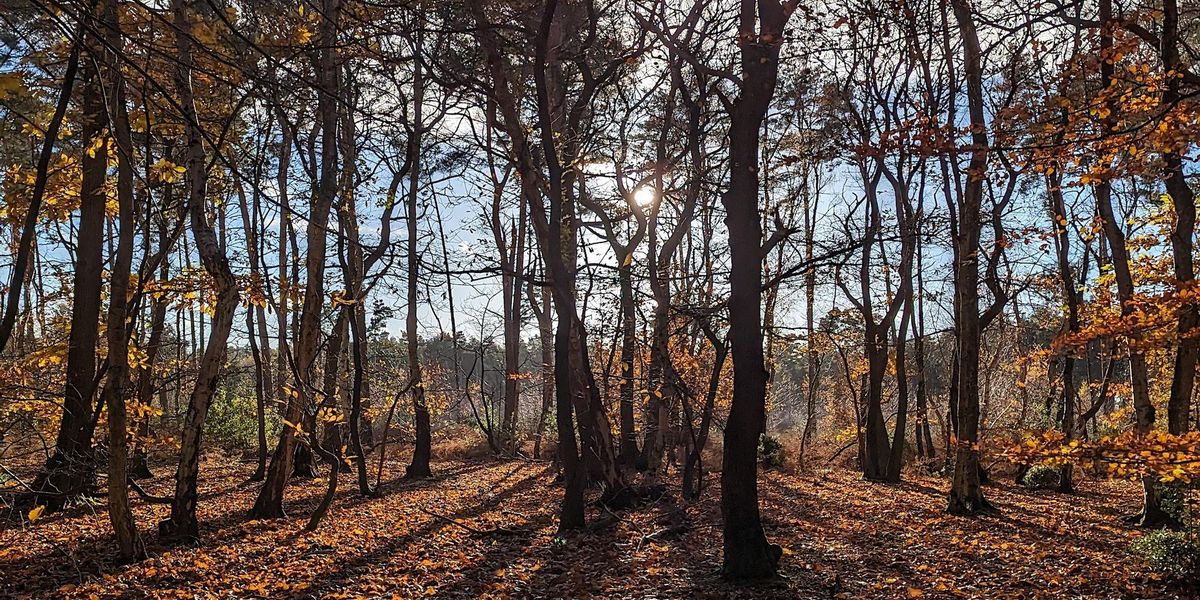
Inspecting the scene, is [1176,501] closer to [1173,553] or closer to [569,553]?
[1173,553]

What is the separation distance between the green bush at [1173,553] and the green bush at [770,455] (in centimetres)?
1096

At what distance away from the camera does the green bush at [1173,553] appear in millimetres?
5523

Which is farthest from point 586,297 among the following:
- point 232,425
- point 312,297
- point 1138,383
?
point 232,425

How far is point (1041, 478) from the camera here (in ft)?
42.4

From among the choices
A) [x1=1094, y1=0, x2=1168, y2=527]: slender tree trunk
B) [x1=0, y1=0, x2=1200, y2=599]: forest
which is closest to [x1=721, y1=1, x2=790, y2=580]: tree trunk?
[x1=0, y1=0, x2=1200, y2=599]: forest

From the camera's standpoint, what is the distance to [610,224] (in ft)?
38.9

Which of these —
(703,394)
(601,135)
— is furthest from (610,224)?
(703,394)

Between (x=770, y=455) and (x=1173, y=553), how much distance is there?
11.5 metres

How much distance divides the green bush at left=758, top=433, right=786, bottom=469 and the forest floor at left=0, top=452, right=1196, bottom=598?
18.9 feet

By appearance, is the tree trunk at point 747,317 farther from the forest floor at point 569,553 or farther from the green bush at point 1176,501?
the green bush at point 1176,501

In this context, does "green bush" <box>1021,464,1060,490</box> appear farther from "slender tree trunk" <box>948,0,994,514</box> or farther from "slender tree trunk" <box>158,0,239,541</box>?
"slender tree trunk" <box>158,0,239,541</box>

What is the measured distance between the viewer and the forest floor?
5.81 m

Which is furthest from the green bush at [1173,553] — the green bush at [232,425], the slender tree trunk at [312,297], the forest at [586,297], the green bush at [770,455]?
the green bush at [232,425]

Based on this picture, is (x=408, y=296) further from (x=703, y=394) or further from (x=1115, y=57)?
(x=1115, y=57)
